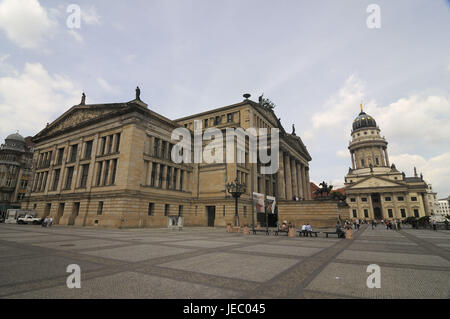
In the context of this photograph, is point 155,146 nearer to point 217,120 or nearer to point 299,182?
point 217,120

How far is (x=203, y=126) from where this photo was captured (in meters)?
46.1

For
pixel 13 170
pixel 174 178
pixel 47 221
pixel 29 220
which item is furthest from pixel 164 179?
pixel 13 170

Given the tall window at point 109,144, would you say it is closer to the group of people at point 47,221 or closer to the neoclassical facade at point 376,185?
the group of people at point 47,221

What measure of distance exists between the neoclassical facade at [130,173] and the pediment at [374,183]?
198 ft

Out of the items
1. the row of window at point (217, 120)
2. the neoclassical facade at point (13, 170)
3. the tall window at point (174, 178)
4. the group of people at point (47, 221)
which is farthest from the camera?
the neoclassical facade at point (13, 170)

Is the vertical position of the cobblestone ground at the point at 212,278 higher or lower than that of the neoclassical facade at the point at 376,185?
lower

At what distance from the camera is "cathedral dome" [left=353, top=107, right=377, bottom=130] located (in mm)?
107250

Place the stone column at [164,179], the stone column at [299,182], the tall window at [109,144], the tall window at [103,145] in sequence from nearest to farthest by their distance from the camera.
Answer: the tall window at [109,144], the tall window at [103,145], the stone column at [164,179], the stone column at [299,182]

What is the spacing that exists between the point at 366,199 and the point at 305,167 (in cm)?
4203

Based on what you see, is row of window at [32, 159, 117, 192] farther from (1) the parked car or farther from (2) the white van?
(1) the parked car

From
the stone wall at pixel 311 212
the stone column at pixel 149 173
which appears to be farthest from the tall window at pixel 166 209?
the stone wall at pixel 311 212

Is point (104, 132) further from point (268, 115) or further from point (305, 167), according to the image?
point (305, 167)

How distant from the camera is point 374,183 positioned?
88.4 meters

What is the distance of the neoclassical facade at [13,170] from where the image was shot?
2203 inches
